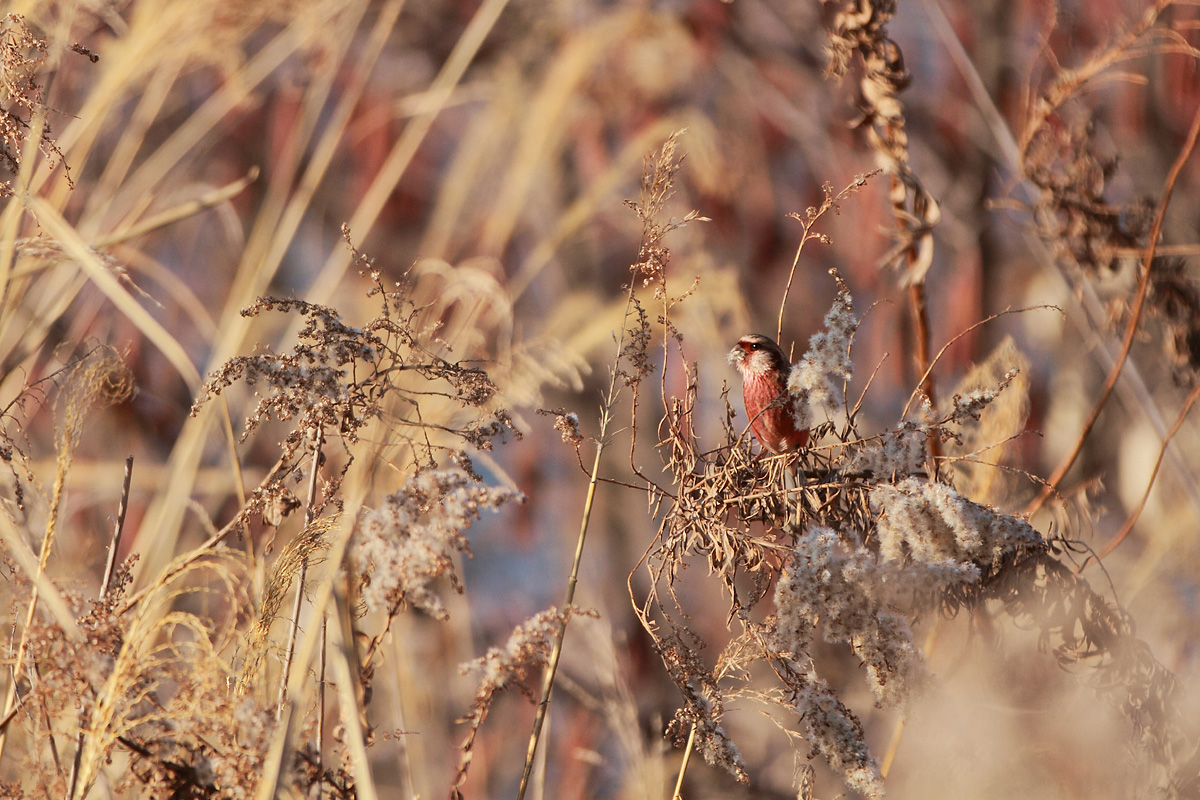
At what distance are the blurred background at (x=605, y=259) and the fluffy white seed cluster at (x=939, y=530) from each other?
0.19m

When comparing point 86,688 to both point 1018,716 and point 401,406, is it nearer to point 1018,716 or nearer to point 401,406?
point 401,406

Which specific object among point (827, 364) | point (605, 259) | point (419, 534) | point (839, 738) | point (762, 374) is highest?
point (605, 259)

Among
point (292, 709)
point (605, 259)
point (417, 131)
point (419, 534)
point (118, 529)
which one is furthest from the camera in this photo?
point (605, 259)

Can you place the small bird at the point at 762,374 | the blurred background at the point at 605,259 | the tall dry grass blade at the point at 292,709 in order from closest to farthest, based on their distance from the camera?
the tall dry grass blade at the point at 292,709 → the small bird at the point at 762,374 → the blurred background at the point at 605,259

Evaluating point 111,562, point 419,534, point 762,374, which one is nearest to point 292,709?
point 419,534

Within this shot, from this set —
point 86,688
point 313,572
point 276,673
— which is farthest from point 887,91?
point 86,688

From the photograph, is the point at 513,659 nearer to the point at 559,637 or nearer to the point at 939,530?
the point at 559,637

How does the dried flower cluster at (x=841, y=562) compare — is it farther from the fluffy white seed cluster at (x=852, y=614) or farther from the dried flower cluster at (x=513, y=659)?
the dried flower cluster at (x=513, y=659)

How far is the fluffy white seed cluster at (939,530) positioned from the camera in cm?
105

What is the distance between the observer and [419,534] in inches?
37.6

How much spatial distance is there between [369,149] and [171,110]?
140cm

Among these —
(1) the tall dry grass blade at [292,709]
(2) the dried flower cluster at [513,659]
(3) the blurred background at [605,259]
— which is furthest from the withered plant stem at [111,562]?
(2) the dried flower cluster at [513,659]

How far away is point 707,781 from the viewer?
4168mm

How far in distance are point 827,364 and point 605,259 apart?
4456 millimetres
